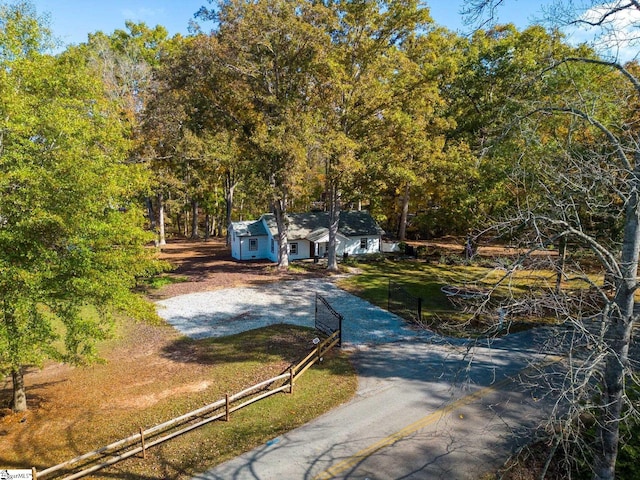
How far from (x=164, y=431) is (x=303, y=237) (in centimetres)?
2312

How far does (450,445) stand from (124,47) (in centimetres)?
4822

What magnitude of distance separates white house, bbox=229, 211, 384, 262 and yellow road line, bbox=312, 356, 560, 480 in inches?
856

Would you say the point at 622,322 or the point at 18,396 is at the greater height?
the point at 622,322

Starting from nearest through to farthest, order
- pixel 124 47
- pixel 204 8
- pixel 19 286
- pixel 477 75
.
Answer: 1. pixel 19 286
2. pixel 204 8
3. pixel 477 75
4. pixel 124 47

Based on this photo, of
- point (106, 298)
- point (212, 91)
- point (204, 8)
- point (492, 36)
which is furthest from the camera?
point (492, 36)

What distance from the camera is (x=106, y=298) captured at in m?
11.5

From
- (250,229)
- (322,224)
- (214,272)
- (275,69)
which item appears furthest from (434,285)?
(275,69)

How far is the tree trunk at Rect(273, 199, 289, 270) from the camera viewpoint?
2972 cm

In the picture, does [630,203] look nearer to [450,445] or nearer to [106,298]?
[450,445]

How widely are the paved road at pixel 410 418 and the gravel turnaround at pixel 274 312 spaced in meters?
0.15

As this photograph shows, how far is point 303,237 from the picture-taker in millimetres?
33688

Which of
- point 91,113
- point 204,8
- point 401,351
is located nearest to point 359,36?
point 204,8

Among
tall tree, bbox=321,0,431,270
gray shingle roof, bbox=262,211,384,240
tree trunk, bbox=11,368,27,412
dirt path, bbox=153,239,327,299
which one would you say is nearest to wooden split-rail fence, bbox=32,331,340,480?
tree trunk, bbox=11,368,27,412

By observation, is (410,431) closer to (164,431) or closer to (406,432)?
(406,432)
